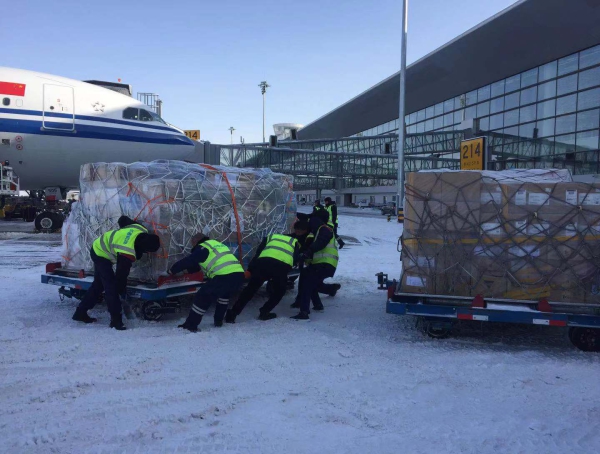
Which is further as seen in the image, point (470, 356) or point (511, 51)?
point (511, 51)

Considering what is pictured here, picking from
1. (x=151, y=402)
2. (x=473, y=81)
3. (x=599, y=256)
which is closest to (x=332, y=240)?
(x=599, y=256)

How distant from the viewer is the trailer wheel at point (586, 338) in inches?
212

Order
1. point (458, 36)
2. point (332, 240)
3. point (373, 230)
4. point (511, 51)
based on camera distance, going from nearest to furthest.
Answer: point (332, 240)
point (373, 230)
point (511, 51)
point (458, 36)

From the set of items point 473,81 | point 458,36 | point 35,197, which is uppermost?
point 458,36

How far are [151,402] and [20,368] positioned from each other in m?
1.66

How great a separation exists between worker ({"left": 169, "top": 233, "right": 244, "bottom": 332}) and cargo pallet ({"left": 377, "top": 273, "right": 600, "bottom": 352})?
203 centimetres

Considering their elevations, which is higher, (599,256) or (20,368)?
(599,256)

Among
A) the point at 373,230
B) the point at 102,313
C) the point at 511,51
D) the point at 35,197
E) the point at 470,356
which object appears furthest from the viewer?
the point at 511,51

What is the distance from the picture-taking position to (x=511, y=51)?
29.2 meters

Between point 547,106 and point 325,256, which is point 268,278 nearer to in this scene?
point 325,256

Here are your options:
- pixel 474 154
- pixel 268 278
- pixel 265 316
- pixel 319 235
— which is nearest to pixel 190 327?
pixel 265 316

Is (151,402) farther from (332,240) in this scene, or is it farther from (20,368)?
(332,240)

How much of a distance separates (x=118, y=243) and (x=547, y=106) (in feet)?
93.9

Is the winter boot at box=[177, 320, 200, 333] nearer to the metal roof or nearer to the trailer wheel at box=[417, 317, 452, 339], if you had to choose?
the trailer wheel at box=[417, 317, 452, 339]
